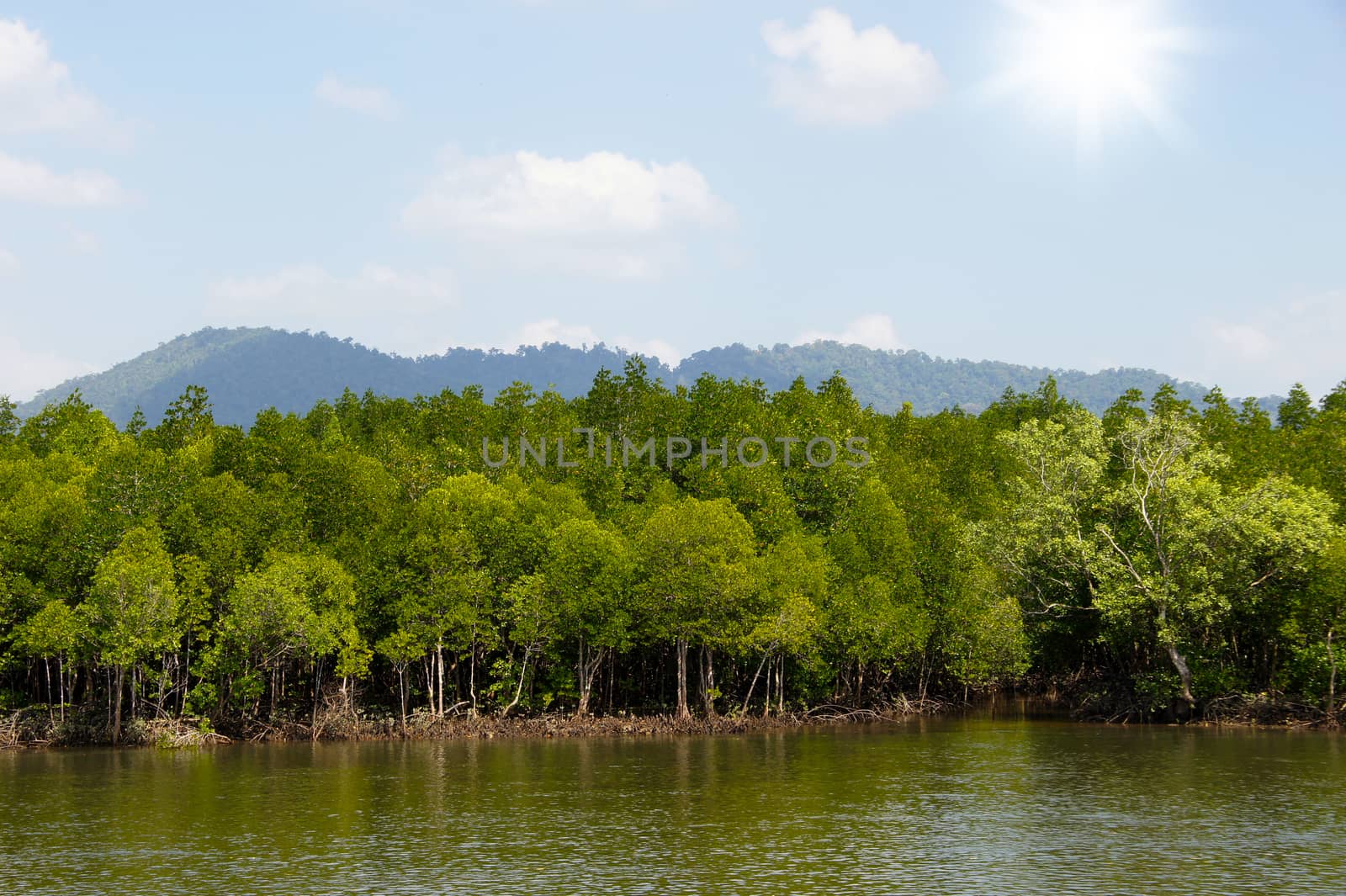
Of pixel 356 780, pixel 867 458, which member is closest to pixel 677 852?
pixel 356 780

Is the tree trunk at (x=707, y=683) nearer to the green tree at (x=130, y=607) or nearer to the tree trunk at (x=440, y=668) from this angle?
the tree trunk at (x=440, y=668)

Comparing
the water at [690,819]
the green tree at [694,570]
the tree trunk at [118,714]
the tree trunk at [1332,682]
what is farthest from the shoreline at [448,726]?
the green tree at [694,570]

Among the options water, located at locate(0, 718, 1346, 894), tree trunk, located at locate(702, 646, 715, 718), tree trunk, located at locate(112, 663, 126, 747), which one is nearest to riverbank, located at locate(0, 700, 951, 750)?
tree trunk, located at locate(112, 663, 126, 747)

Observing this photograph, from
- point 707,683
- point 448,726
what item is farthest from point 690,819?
point 707,683

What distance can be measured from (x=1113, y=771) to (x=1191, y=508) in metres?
21.8

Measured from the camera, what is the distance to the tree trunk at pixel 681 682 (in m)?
68.2

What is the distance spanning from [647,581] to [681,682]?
22.1 feet

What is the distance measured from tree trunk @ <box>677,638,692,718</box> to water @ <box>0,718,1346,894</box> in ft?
24.8

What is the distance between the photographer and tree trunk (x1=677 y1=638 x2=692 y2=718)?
68250 mm

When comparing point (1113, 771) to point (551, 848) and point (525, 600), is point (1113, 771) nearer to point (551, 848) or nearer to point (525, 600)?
A: point (551, 848)

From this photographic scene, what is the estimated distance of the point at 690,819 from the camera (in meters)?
40.2

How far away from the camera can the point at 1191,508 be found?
65750mm

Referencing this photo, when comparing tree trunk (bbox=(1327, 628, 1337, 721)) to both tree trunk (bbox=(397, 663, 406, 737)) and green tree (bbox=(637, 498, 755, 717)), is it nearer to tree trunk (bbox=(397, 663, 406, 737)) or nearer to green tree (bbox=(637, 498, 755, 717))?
green tree (bbox=(637, 498, 755, 717))

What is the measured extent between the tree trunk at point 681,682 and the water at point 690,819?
755cm
